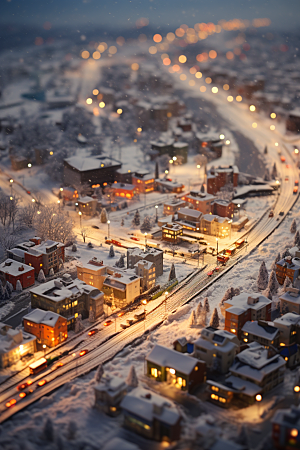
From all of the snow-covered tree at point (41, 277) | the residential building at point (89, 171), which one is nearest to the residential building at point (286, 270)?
the snow-covered tree at point (41, 277)

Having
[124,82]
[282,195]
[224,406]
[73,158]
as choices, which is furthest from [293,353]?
[124,82]

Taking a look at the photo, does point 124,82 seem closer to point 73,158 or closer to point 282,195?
point 73,158

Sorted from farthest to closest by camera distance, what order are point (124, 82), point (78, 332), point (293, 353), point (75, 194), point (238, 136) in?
point (124, 82), point (238, 136), point (75, 194), point (78, 332), point (293, 353)

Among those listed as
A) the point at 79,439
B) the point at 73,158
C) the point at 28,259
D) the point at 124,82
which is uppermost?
the point at 124,82

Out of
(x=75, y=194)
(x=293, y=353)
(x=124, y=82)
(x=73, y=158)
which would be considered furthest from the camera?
(x=124, y=82)

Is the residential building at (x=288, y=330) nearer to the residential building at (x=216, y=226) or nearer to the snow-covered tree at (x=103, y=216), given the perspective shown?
the residential building at (x=216, y=226)

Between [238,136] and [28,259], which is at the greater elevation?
[238,136]

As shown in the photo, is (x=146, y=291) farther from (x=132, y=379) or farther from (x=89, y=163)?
(x=89, y=163)
